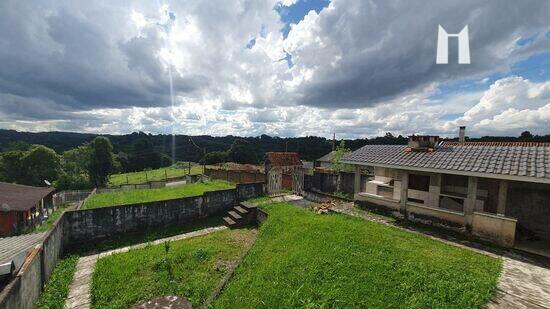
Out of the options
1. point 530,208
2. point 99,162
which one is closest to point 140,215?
point 530,208

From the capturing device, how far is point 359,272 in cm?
576

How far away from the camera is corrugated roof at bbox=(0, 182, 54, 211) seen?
17109mm

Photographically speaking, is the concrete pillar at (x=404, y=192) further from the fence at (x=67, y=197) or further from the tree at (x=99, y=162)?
the tree at (x=99, y=162)

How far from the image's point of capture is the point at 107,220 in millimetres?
10250

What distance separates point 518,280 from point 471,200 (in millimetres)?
3322

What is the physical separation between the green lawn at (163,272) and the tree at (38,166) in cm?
4037

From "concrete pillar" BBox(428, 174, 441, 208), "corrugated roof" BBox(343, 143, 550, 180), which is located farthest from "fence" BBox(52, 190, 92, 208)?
Answer: "concrete pillar" BBox(428, 174, 441, 208)

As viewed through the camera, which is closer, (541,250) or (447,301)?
(447,301)

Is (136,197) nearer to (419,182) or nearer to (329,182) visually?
(329,182)

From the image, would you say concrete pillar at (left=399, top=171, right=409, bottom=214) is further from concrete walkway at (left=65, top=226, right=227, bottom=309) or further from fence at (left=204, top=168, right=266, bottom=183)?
fence at (left=204, top=168, right=266, bottom=183)

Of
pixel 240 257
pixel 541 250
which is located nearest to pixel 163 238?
pixel 240 257

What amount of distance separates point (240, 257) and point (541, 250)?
8.84m

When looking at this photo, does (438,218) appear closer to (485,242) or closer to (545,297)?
(485,242)

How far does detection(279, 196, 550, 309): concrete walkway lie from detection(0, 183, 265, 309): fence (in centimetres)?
887
